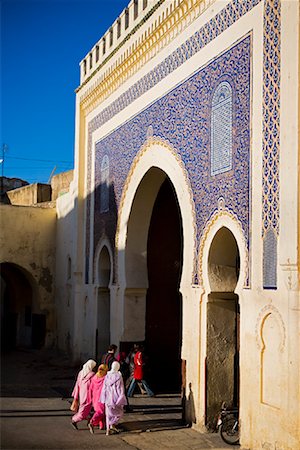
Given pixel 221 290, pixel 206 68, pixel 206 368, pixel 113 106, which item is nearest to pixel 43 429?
pixel 206 368

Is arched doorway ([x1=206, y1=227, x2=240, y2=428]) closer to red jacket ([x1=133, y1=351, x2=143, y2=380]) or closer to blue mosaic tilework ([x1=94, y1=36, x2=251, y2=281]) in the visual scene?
blue mosaic tilework ([x1=94, y1=36, x2=251, y2=281])

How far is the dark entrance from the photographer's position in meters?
10.4

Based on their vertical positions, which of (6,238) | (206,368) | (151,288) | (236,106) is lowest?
(206,368)

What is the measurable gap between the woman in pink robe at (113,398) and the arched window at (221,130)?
269cm

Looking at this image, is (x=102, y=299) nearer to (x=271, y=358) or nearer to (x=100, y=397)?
(x=100, y=397)

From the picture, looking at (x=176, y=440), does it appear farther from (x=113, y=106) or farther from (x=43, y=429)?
(x=113, y=106)

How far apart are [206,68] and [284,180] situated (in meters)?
2.32

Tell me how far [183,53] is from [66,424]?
16.4 feet

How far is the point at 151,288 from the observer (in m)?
10.4

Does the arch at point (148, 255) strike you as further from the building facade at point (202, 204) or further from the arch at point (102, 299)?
the arch at point (102, 299)

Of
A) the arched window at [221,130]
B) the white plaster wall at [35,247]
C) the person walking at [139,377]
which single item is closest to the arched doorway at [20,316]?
the white plaster wall at [35,247]

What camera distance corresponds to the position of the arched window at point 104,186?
11.3m

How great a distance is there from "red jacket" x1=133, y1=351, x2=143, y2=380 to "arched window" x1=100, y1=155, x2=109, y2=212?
Result: 10.0ft

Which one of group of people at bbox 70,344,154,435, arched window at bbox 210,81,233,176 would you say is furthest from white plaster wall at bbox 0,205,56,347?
arched window at bbox 210,81,233,176
